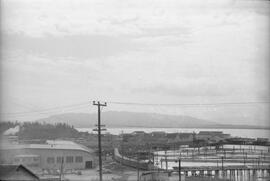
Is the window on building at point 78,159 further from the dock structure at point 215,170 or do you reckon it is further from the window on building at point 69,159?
the dock structure at point 215,170

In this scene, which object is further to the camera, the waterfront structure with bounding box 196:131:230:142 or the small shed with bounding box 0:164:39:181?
the waterfront structure with bounding box 196:131:230:142

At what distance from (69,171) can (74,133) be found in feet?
1.03

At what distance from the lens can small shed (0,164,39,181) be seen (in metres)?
1.95

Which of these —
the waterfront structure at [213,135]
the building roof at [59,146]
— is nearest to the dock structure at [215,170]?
Answer: the waterfront structure at [213,135]

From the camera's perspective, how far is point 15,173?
2.03m

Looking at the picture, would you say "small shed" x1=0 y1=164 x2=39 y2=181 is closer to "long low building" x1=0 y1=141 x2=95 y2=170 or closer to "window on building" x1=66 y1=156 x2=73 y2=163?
"long low building" x1=0 y1=141 x2=95 y2=170

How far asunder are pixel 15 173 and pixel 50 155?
0.94 metres

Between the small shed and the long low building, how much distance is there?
4 cm

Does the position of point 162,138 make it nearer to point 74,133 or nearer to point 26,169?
point 74,133

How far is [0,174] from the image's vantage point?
194 cm

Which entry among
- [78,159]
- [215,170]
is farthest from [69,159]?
[215,170]

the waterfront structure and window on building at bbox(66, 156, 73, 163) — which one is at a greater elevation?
the waterfront structure

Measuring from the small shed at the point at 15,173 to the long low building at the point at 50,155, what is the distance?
1.4 inches

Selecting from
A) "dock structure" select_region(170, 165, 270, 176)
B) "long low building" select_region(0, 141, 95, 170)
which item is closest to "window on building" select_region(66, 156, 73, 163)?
"long low building" select_region(0, 141, 95, 170)
